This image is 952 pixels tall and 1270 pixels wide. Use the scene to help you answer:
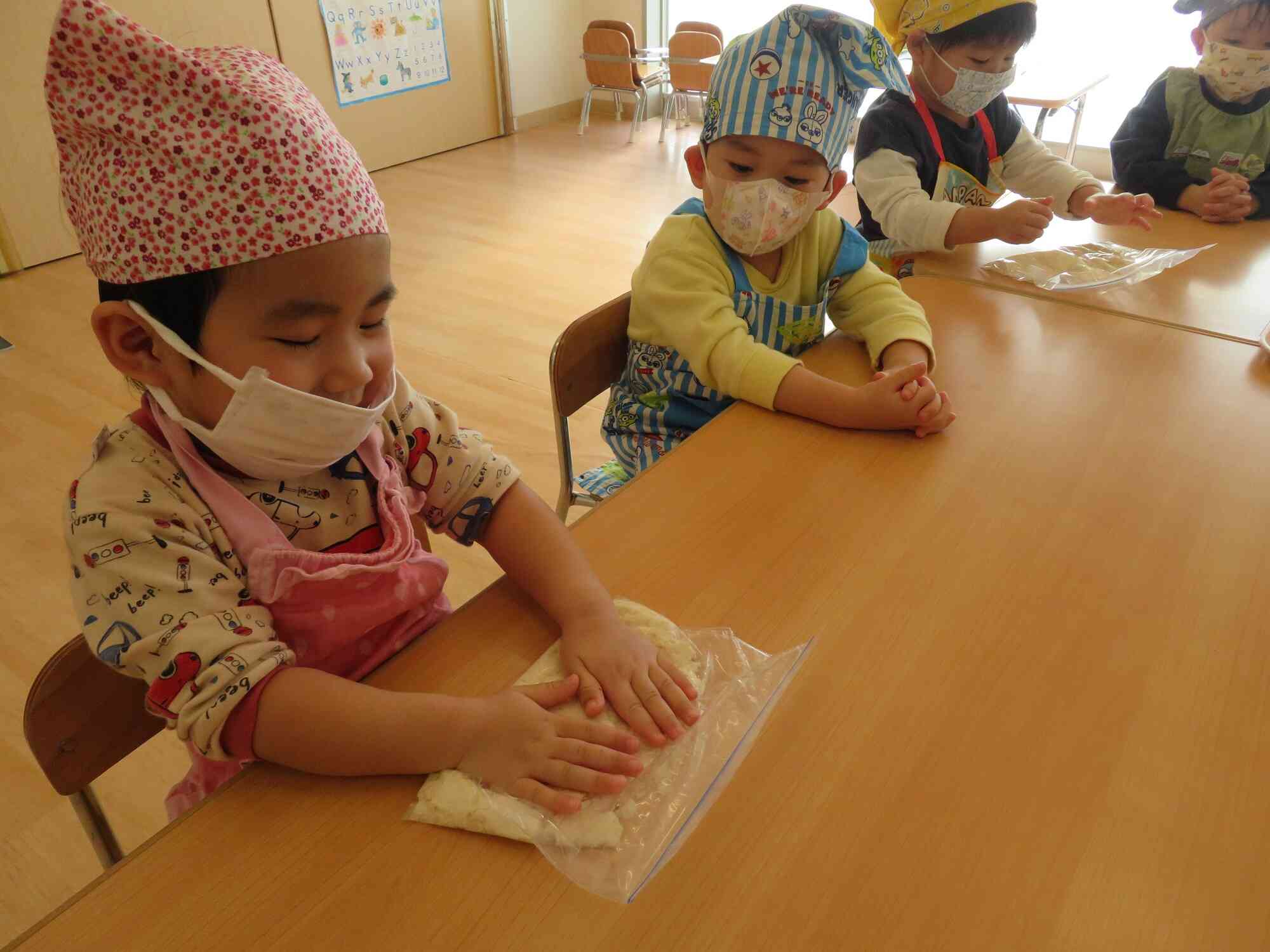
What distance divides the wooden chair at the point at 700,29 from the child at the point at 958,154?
377 centimetres

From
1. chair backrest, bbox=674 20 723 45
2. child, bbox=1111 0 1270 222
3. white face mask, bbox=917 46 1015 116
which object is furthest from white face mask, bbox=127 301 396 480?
chair backrest, bbox=674 20 723 45

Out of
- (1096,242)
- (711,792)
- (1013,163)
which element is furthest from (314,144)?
(1013,163)

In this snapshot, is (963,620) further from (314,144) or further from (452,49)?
(452,49)

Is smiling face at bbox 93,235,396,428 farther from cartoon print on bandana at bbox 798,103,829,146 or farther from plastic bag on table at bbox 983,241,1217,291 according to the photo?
plastic bag on table at bbox 983,241,1217,291

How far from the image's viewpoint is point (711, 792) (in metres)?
0.58

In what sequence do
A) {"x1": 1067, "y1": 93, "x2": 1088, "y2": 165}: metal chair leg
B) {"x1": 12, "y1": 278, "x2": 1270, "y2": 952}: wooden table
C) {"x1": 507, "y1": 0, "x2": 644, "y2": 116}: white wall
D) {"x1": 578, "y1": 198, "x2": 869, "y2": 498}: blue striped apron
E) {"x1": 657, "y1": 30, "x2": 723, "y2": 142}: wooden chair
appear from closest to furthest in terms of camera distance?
{"x1": 12, "y1": 278, "x2": 1270, "y2": 952}: wooden table < {"x1": 578, "y1": 198, "x2": 869, "y2": 498}: blue striped apron < {"x1": 1067, "y1": 93, "x2": 1088, "y2": 165}: metal chair leg < {"x1": 657, "y1": 30, "x2": 723, "y2": 142}: wooden chair < {"x1": 507, "y1": 0, "x2": 644, "y2": 116}: white wall

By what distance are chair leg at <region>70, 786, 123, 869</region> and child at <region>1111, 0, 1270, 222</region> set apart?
84.0 inches

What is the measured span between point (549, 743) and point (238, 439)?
13.1 inches

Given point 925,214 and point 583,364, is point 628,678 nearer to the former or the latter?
point 583,364

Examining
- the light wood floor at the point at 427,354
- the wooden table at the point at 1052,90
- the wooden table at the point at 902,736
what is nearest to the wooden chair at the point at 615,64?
the light wood floor at the point at 427,354

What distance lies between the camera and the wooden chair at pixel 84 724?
633 millimetres

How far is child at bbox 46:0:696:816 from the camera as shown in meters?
0.55

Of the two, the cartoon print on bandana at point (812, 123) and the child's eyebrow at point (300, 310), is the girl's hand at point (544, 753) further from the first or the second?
the cartoon print on bandana at point (812, 123)

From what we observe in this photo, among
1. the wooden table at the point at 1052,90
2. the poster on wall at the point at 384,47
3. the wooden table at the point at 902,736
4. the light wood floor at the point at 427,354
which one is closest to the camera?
the wooden table at the point at 902,736
